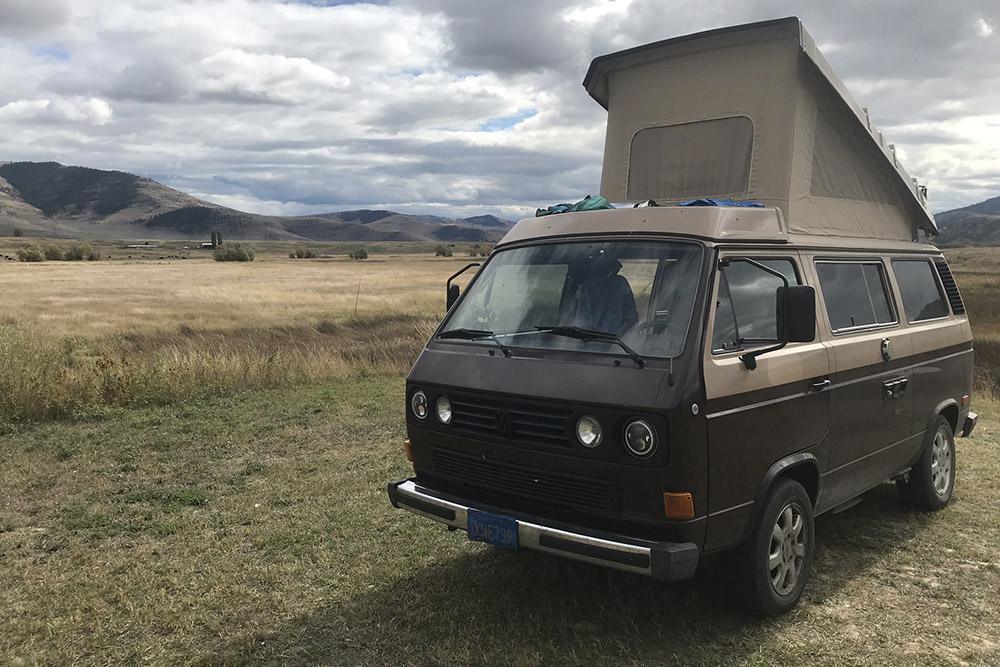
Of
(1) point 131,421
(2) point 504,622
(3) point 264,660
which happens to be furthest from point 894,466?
(1) point 131,421

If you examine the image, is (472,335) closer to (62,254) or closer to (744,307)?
(744,307)

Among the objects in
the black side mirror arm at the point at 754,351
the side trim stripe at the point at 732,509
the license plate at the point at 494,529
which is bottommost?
the license plate at the point at 494,529

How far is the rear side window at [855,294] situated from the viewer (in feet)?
17.1

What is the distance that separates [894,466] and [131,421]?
27.5 ft

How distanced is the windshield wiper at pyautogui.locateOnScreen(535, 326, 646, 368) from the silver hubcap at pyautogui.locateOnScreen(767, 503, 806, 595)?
4.26ft

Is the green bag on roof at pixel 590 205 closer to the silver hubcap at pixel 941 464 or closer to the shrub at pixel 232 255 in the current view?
the silver hubcap at pixel 941 464

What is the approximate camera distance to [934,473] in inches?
258

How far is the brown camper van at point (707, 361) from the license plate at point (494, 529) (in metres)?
0.01

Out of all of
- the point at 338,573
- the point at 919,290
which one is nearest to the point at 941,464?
the point at 919,290

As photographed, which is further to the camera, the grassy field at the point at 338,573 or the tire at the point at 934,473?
the tire at the point at 934,473

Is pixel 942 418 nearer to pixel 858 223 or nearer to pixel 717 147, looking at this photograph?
pixel 858 223

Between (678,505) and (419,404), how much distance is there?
1.71 m

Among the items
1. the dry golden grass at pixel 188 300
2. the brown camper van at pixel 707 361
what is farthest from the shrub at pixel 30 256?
the brown camper van at pixel 707 361

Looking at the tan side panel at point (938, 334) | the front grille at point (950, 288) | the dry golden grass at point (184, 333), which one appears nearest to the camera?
the tan side panel at point (938, 334)
